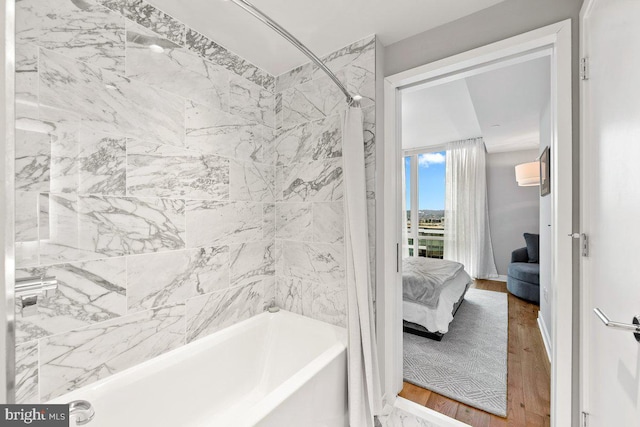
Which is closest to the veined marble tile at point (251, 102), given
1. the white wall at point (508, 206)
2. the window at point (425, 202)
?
the window at point (425, 202)

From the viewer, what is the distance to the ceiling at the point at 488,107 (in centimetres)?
252

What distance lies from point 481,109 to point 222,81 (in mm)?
2984

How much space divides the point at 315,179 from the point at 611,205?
1559mm

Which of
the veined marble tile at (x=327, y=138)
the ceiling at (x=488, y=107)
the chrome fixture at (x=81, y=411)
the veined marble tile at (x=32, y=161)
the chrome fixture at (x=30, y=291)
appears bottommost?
the chrome fixture at (x=81, y=411)

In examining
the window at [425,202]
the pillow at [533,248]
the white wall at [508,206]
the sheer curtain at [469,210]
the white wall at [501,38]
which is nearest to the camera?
the white wall at [501,38]

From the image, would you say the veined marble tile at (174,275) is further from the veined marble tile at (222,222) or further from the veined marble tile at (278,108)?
the veined marble tile at (278,108)

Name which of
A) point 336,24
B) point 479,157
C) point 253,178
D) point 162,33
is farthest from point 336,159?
point 479,157

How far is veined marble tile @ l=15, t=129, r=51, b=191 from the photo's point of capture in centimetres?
112

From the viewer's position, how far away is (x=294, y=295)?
7.29 ft

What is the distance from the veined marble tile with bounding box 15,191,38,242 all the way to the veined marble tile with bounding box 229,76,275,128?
4.00 feet

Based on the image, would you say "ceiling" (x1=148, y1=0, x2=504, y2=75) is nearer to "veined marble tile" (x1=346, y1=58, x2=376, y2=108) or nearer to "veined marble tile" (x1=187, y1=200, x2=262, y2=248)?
"veined marble tile" (x1=346, y1=58, x2=376, y2=108)

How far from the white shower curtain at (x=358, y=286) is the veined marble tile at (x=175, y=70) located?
947 mm

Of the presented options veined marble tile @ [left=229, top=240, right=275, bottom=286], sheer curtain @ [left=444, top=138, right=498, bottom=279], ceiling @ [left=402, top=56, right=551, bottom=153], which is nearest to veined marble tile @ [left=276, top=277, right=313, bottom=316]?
veined marble tile @ [left=229, top=240, right=275, bottom=286]

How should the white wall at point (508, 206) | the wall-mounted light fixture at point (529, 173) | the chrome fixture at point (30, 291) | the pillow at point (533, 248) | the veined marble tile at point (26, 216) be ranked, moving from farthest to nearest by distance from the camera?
1. the white wall at point (508, 206)
2. the pillow at point (533, 248)
3. the wall-mounted light fixture at point (529, 173)
4. the veined marble tile at point (26, 216)
5. the chrome fixture at point (30, 291)
